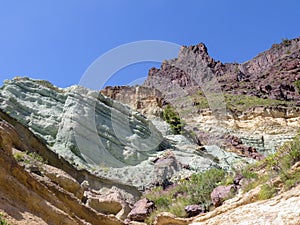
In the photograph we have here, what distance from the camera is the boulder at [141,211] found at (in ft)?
39.8

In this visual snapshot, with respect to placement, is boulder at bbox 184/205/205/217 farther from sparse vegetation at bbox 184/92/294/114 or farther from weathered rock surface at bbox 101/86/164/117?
sparse vegetation at bbox 184/92/294/114

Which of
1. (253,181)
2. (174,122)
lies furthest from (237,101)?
(253,181)

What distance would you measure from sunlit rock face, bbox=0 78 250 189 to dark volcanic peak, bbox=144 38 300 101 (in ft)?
174

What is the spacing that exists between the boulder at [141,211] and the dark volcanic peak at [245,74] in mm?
63921

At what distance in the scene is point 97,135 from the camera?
70.1 ft

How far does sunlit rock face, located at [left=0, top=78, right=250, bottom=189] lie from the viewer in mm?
18973

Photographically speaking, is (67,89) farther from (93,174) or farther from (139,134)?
(93,174)

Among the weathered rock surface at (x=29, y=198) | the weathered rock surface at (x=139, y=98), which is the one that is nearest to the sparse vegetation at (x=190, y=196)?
the weathered rock surface at (x=29, y=198)

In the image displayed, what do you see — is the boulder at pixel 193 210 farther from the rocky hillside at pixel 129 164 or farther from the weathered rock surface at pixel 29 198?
the weathered rock surface at pixel 29 198

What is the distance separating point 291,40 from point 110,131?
110m

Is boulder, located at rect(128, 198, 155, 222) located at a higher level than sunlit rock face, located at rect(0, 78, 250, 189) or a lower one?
lower

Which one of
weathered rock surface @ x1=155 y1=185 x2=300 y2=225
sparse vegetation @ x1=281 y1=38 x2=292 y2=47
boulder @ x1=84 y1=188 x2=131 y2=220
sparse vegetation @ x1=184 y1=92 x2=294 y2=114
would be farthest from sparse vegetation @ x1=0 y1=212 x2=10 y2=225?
sparse vegetation @ x1=281 y1=38 x2=292 y2=47

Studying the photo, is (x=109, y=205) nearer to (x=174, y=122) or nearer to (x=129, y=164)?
(x=129, y=164)

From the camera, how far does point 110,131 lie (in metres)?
22.7
